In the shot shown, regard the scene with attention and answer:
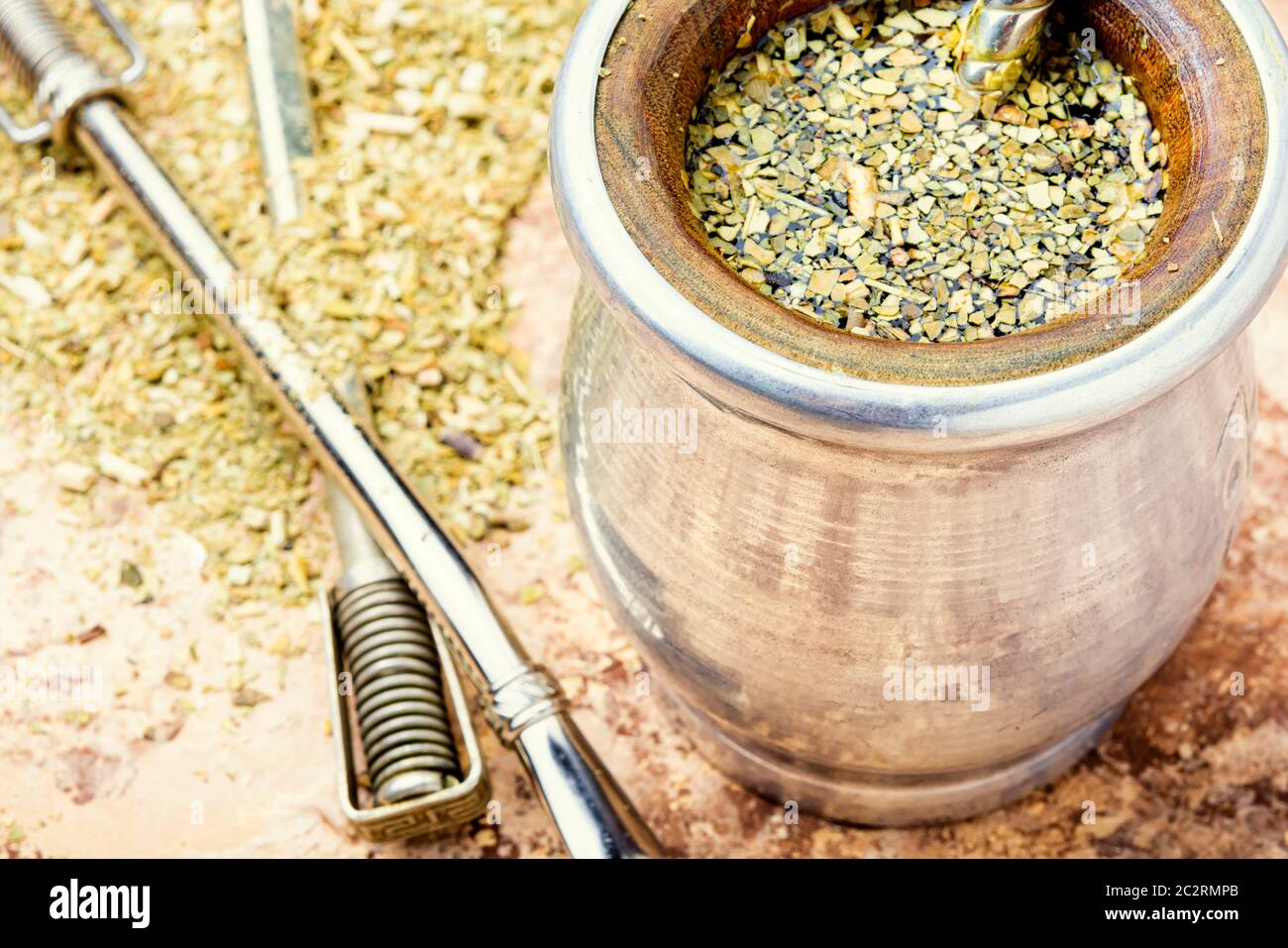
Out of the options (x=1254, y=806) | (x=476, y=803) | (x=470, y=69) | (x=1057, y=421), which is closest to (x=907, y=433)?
(x=1057, y=421)

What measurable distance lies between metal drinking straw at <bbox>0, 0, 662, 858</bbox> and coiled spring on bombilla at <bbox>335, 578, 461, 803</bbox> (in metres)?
0.06

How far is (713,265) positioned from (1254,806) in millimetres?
1102

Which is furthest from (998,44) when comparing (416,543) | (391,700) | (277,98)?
(277,98)

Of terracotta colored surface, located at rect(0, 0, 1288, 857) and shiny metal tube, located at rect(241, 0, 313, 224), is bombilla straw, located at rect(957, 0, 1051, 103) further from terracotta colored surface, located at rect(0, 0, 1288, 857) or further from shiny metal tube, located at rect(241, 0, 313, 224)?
shiny metal tube, located at rect(241, 0, 313, 224)

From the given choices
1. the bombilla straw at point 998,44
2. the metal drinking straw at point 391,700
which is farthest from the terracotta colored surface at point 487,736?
the bombilla straw at point 998,44

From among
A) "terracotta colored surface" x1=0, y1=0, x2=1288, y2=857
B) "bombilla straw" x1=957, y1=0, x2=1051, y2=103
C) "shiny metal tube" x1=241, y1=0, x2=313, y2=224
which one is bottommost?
"terracotta colored surface" x1=0, y1=0, x2=1288, y2=857

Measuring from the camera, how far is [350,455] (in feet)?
6.19

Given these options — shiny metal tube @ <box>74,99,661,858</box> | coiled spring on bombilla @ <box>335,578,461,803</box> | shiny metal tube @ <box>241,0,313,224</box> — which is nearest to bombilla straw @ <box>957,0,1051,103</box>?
shiny metal tube @ <box>74,99,661,858</box>

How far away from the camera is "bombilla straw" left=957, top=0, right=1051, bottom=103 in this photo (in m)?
1.32

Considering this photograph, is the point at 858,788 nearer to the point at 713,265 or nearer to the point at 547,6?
the point at 713,265

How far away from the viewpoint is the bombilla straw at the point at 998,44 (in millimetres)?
1316

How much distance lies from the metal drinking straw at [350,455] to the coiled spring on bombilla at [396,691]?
6 cm

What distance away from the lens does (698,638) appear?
144 centimetres

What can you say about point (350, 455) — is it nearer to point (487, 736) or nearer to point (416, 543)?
point (416, 543)
